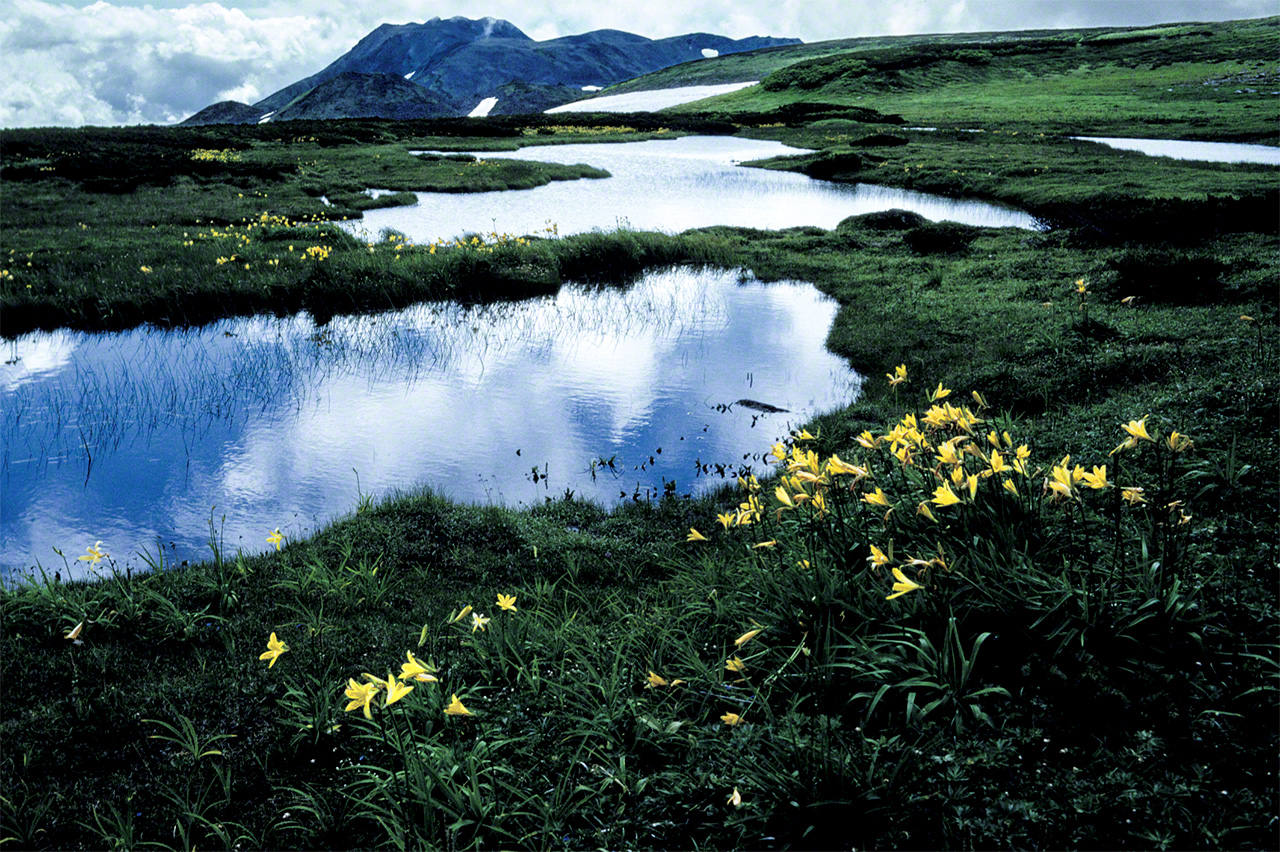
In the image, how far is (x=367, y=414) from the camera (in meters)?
9.60

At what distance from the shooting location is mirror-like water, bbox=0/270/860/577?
710 centimetres

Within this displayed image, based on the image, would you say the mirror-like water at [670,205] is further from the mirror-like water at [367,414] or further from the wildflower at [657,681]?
the wildflower at [657,681]

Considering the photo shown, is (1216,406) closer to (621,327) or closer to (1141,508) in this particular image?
(1141,508)

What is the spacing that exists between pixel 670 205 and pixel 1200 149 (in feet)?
106

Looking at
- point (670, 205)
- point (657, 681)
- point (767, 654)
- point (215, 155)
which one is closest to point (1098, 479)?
point (767, 654)

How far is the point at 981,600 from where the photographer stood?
344 cm

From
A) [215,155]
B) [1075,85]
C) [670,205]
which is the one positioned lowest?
[670,205]

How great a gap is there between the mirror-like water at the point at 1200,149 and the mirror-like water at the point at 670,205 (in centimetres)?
1546

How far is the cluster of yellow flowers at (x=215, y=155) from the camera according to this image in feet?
125

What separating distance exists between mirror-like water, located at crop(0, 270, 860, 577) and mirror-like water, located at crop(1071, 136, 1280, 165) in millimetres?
32761

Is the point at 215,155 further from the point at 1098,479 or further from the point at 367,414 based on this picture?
the point at 1098,479

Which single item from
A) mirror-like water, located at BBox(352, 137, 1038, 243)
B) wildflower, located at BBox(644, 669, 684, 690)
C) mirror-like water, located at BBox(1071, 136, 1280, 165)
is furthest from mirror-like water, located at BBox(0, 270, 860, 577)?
mirror-like water, located at BBox(1071, 136, 1280, 165)

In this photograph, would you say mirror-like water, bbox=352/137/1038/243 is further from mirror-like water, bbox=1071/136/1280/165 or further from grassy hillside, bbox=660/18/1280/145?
grassy hillside, bbox=660/18/1280/145

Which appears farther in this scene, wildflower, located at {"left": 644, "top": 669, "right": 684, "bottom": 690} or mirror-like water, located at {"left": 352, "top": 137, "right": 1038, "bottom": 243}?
mirror-like water, located at {"left": 352, "top": 137, "right": 1038, "bottom": 243}
